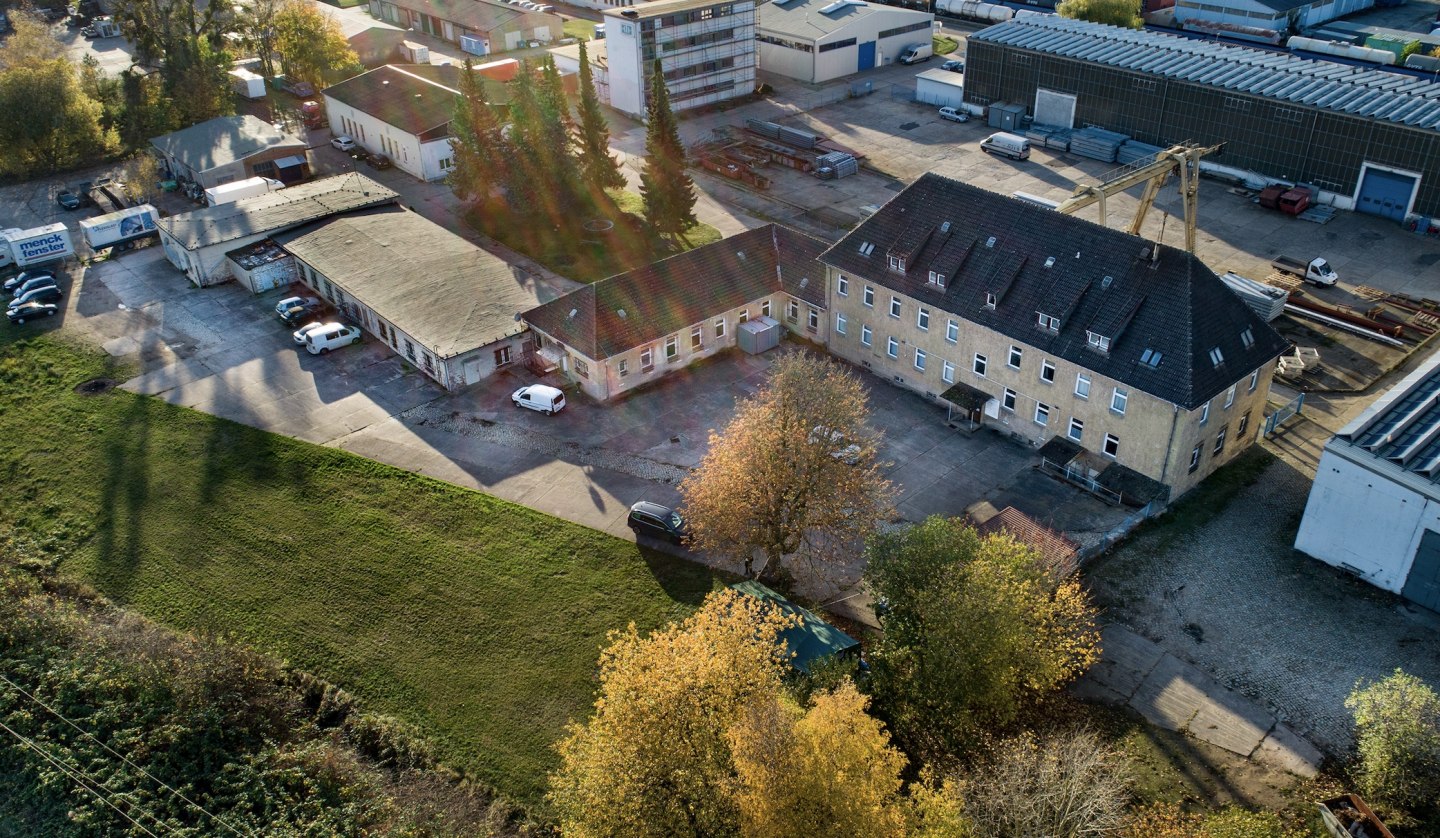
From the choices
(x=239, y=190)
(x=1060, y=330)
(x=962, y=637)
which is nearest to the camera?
(x=962, y=637)

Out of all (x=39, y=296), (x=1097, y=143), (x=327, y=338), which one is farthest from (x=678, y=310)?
(x=1097, y=143)

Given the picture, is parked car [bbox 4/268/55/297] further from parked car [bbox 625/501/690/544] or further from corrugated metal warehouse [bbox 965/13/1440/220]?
corrugated metal warehouse [bbox 965/13/1440/220]

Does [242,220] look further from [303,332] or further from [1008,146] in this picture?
[1008,146]

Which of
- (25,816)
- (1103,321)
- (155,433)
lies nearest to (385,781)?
(25,816)

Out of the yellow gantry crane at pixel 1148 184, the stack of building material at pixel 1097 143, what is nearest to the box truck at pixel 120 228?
the yellow gantry crane at pixel 1148 184

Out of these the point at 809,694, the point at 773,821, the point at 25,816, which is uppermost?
the point at 773,821

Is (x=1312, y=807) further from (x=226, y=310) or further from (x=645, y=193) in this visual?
(x=226, y=310)

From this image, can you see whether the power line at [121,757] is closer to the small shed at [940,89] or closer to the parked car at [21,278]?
the parked car at [21,278]
